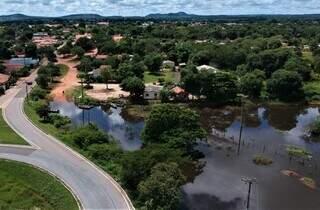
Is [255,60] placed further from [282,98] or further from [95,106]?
[95,106]

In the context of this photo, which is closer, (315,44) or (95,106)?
(95,106)

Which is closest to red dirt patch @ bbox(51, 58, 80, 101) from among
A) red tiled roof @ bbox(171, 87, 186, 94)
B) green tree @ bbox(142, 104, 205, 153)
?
red tiled roof @ bbox(171, 87, 186, 94)

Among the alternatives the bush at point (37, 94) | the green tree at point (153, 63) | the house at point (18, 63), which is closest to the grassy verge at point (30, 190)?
the bush at point (37, 94)

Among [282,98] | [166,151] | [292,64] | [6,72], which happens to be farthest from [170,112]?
[6,72]

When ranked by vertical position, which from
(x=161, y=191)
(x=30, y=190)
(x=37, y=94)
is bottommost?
(x=30, y=190)

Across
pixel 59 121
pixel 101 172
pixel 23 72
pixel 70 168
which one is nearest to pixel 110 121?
pixel 59 121

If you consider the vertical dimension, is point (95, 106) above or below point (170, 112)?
below

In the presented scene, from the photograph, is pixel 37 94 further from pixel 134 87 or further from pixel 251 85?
pixel 251 85

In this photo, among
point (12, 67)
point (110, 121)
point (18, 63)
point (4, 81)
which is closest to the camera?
point (110, 121)

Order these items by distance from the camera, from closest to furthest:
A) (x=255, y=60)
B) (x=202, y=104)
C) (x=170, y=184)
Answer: (x=170, y=184), (x=202, y=104), (x=255, y=60)
